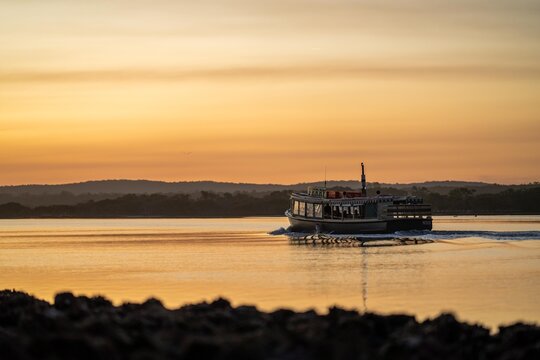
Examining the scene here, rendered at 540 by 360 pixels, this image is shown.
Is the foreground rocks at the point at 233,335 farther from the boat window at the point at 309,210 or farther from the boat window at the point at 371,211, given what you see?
the boat window at the point at 309,210

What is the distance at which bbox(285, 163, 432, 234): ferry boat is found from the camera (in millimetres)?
97562

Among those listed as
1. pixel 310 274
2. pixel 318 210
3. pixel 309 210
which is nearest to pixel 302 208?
pixel 309 210

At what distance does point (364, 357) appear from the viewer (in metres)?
19.8

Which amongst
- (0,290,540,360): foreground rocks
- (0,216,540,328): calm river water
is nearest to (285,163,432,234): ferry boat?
(0,216,540,328): calm river water

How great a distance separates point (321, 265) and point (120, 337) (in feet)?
131

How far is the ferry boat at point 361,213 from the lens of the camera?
320 feet

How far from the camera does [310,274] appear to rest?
2072 inches

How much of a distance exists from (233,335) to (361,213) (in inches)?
3074

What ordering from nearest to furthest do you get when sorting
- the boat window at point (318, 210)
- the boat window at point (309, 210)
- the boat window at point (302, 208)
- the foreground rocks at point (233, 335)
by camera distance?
the foreground rocks at point (233, 335) → the boat window at point (318, 210) → the boat window at point (309, 210) → the boat window at point (302, 208)

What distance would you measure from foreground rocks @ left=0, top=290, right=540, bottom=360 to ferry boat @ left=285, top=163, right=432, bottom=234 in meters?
69.8

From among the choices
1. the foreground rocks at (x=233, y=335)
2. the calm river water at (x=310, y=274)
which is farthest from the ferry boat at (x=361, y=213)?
the foreground rocks at (x=233, y=335)

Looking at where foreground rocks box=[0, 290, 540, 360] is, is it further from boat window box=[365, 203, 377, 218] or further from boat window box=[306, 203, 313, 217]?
boat window box=[306, 203, 313, 217]

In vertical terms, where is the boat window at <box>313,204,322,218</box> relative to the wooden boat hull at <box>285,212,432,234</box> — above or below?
above

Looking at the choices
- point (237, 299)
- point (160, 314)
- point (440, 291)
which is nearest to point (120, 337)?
point (160, 314)
